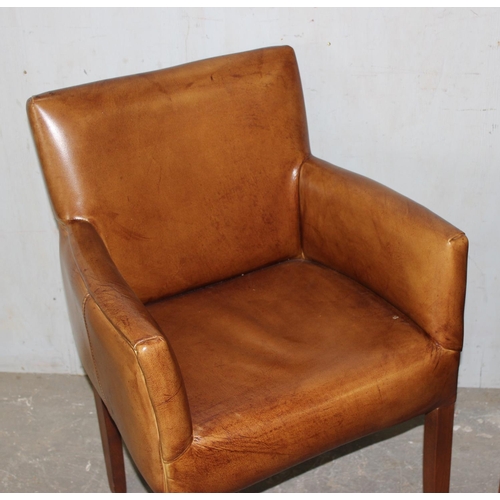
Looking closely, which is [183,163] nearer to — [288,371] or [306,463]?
[288,371]

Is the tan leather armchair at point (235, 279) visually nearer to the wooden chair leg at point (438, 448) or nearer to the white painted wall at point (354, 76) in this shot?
the wooden chair leg at point (438, 448)

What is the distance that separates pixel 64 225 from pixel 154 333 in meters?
0.42

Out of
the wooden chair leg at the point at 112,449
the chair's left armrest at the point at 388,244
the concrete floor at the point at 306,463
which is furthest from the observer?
the concrete floor at the point at 306,463

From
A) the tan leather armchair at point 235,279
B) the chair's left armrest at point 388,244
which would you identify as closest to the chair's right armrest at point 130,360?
the tan leather armchair at point 235,279

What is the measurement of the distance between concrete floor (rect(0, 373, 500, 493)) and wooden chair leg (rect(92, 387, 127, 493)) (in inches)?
2.0

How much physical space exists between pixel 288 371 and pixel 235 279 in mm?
341

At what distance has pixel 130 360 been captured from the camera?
42.8 inches

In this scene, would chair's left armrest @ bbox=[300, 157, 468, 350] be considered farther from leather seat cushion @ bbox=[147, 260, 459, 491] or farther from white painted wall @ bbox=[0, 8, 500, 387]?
white painted wall @ bbox=[0, 8, 500, 387]

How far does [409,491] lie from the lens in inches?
64.5

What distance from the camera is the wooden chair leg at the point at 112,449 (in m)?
1.56

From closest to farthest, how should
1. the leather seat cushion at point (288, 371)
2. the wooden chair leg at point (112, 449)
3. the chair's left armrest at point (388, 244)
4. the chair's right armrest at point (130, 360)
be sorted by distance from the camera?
the chair's right armrest at point (130, 360) → the leather seat cushion at point (288, 371) → the chair's left armrest at point (388, 244) → the wooden chair leg at point (112, 449)

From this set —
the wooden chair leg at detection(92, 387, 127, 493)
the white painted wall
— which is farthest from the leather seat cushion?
the white painted wall

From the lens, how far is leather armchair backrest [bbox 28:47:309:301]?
1396 millimetres

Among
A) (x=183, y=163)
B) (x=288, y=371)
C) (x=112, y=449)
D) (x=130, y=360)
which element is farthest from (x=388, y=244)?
(x=112, y=449)
